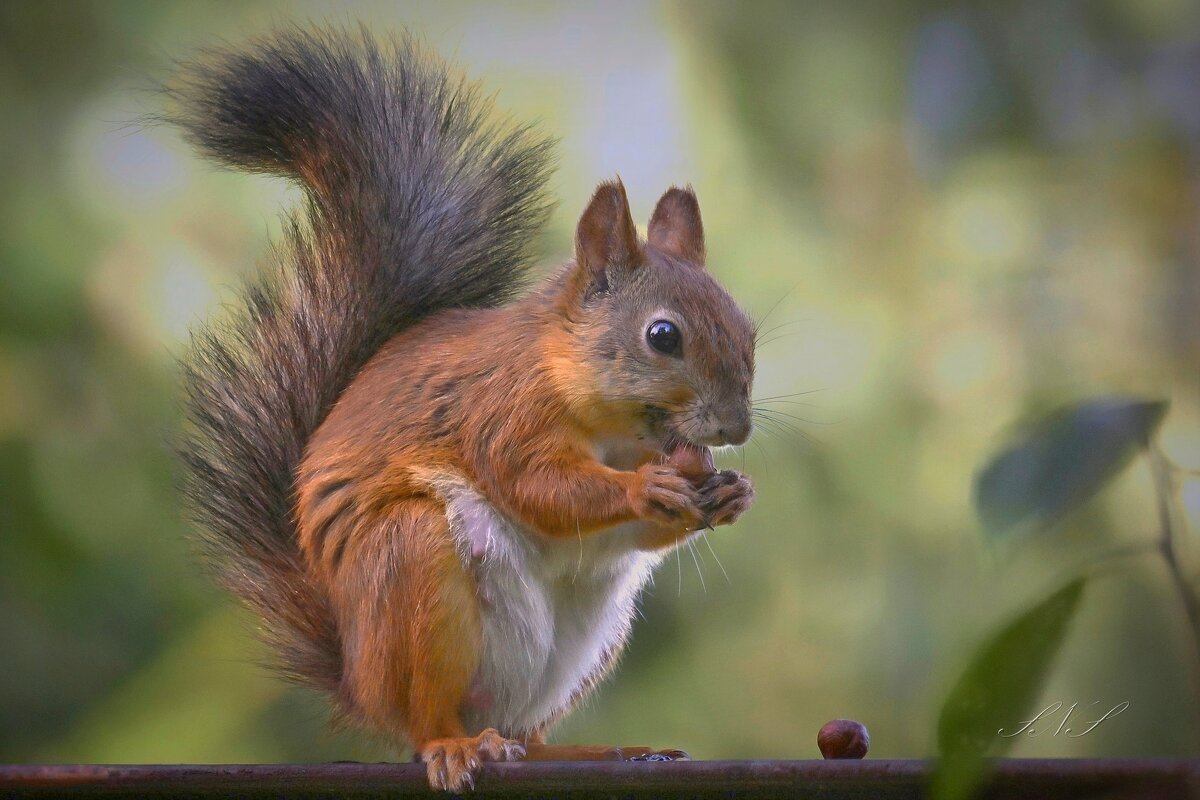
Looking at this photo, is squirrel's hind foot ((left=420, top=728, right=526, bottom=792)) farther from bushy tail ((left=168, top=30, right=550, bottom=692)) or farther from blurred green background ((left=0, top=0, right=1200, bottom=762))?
blurred green background ((left=0, top=0, right=1200, bottom=762))

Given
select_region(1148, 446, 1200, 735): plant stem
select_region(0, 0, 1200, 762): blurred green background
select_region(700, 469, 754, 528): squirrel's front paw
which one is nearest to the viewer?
select_region(1148, 446, 1200, 735): plant stem

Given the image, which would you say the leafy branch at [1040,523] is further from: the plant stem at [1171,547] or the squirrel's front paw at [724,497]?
the squirrel's front paw at [724,497]

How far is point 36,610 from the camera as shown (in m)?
2.40

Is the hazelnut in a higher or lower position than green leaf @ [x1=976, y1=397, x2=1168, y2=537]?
lower

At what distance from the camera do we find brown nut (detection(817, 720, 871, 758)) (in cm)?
121

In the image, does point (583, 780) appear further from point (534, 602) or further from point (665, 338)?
point (665, 338)

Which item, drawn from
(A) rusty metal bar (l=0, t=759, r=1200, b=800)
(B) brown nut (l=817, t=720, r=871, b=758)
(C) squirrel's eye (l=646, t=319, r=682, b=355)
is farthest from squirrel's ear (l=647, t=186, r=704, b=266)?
(A) rusty metal bar (l=0, t=759, r=1200, b=800)

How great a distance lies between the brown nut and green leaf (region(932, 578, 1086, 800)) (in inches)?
30.3

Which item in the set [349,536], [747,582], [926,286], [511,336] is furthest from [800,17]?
[349,536]

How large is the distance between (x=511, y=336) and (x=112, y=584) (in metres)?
1.34

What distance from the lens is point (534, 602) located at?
143 cm

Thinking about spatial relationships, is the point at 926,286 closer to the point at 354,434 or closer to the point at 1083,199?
the point at 1083,199

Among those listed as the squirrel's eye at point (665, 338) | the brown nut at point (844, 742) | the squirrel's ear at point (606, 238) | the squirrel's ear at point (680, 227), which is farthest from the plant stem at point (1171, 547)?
the squirrel's ear at point (680, 227)

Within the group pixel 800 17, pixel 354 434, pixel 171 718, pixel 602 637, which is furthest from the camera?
pixel 800 17
